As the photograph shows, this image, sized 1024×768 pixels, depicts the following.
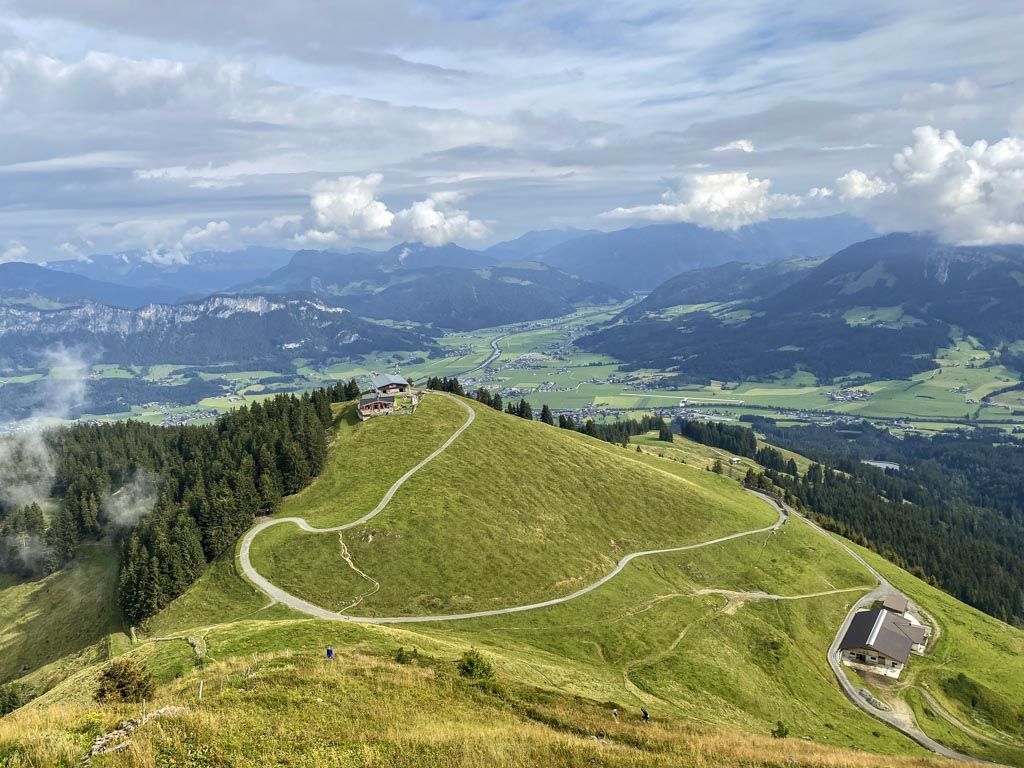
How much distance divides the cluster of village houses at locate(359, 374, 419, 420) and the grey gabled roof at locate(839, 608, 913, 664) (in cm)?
9598

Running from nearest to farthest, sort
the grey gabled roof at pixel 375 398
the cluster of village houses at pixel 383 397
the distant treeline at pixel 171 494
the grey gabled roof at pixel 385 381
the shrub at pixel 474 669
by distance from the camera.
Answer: the shrub at pixel 474 669, the distant treeline at pixel 171 494, the cluster of village houses at pixel 383 397, the grey gabled roof at pixel 375 398, the grey gabled roof at pixel 385 381

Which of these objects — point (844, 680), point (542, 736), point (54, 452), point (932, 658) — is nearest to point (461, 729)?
point (542, 736)

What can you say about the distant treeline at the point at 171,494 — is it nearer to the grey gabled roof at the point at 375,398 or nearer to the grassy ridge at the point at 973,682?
the grey gabled roof at the point at 375,398

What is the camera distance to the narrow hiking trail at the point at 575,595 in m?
77.2

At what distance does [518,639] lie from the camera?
7638 centimetres

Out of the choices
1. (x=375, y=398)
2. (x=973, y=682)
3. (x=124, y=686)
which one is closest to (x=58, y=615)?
(x=375, y=398)

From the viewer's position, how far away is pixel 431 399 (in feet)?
496

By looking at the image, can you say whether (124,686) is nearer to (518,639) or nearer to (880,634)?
(518,639)

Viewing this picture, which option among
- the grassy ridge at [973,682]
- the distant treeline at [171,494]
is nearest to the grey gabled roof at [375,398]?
the distant treeline at [171,494]

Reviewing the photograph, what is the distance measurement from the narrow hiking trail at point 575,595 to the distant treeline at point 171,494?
6.87 m

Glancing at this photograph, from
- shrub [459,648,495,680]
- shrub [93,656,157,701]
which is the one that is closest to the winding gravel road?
shrub [459,648,495,680]

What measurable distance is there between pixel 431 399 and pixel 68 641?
84581 millimetres

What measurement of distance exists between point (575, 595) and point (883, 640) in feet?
156

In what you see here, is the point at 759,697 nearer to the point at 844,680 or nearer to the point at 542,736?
the point at 844,680
